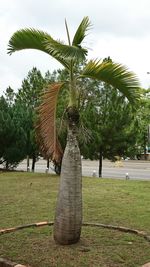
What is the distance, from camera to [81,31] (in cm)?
532

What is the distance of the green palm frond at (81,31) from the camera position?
5277 mm

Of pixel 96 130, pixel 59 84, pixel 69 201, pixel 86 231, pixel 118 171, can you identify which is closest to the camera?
pixel 69 201

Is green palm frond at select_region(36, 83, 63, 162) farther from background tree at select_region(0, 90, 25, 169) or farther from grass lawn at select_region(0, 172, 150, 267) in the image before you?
background tree at select_region(0, 90, 25, 169)

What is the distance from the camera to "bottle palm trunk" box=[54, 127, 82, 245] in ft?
17.2

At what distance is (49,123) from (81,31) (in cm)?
134

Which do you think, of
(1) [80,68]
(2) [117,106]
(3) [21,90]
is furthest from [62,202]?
(3) [21,90]

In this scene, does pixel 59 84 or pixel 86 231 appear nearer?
pixel 59 84

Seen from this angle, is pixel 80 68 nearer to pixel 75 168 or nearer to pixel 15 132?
pixel 75 168

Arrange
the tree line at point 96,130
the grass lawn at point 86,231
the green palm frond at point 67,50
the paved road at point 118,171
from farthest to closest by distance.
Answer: the paved road at point 118,171
the tree line at point 96,130
the grass lawn at point 86,231
the green palm frond at point 67,50

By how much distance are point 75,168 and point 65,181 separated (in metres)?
0.22

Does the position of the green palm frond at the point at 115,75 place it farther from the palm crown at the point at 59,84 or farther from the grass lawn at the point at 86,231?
the grass lawn at the point at 86,231

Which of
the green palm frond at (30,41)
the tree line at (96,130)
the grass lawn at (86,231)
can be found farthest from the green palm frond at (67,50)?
the tree line at (96,130)

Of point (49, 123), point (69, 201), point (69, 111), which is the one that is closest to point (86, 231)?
point (69, 201)

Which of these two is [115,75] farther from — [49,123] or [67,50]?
[49,123]
